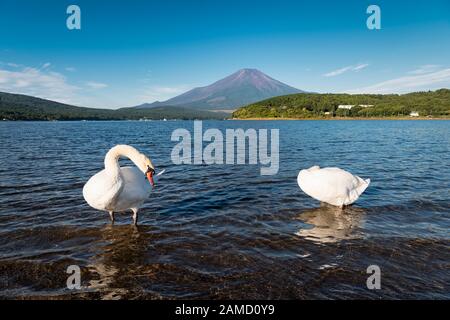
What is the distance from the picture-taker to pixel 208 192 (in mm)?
13867

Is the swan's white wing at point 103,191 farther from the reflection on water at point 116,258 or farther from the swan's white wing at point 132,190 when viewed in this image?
the reflection on water at point 116,258

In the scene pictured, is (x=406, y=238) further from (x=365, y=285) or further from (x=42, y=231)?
(x=42, y=231)

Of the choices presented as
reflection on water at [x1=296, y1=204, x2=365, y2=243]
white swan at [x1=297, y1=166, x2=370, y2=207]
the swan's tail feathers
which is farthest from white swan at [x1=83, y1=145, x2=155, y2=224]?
the swan's tail feathers

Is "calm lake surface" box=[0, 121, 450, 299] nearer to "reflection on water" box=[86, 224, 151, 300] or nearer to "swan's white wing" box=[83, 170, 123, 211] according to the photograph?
"reflection on water" box=[86, 224, 151, 300]

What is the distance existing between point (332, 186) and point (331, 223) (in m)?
1.57

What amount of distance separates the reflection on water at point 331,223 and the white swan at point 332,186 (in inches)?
15.4

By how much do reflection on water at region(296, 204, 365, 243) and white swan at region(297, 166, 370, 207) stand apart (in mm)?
390

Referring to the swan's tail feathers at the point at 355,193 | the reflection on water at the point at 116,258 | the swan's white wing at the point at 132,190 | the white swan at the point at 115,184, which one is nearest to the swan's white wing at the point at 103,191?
the white swan at the point at 115,184

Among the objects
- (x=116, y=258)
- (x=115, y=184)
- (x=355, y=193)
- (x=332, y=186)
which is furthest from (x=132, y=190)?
(x=355, y=193)

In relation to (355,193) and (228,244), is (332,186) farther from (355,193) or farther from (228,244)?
(228,244)

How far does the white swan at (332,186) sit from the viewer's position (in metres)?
10.8

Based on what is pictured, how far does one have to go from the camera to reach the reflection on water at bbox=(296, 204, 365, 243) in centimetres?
862

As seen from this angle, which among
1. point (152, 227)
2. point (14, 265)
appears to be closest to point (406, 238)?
point (152, 227)
